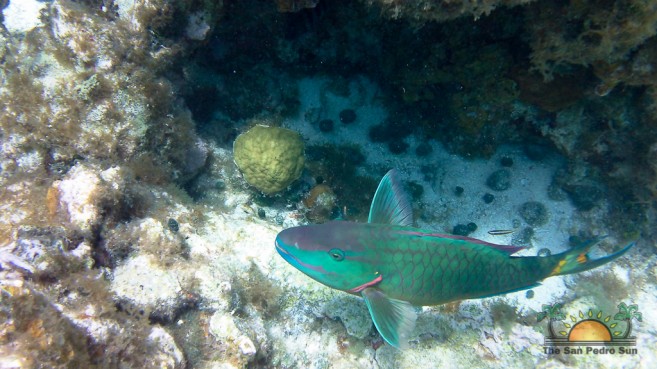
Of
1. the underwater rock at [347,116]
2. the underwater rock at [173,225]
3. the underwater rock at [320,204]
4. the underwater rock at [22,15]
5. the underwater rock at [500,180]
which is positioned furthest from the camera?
the underwater rock at [347,116]

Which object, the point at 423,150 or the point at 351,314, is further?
the point at 423,150

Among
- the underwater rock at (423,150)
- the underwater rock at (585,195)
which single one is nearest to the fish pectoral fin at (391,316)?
the underwater rock at (423,150)

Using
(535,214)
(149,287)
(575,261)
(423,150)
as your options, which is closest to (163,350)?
(149,287)

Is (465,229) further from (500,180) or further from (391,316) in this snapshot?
(391,316)

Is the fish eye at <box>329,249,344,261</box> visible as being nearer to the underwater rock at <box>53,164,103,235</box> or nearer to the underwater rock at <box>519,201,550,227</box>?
the underwater rock at <box>53,164,103,235</box>

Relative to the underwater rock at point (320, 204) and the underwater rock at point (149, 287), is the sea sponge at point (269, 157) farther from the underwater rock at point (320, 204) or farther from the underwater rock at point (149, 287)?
the underwater rock at point (149, 287)

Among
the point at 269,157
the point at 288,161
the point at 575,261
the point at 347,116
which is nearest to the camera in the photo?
the point at 575,261

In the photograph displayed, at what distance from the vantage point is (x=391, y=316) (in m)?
2.85

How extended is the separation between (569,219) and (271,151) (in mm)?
5782

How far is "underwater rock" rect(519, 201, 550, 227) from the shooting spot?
6.21m

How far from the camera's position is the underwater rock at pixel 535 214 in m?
6.21

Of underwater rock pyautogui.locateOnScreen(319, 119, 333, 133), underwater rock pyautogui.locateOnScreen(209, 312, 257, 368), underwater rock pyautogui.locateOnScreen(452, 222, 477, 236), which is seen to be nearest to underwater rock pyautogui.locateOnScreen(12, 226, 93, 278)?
underwater rock pyautogui.locateOnScreen(209, 312, 257, 368)

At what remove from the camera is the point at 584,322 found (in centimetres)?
486

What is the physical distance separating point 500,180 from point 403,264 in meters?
4.56
